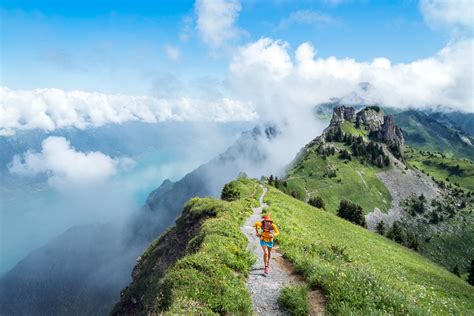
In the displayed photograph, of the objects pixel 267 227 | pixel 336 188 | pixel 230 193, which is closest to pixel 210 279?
pixel 267 227

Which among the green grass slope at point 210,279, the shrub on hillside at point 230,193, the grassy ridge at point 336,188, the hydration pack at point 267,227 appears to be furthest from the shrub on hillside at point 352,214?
the hydration pack at point 267,227

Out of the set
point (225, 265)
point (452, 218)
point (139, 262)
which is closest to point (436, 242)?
point (452, 218)

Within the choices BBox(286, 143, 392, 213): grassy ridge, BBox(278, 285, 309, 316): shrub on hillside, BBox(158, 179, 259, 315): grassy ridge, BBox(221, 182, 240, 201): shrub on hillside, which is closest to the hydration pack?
BBox(158, 179, 259, 315): grassy ridge

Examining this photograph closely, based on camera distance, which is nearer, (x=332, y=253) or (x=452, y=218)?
Answer: (x=332, y=253)

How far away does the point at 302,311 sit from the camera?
12.7 meters

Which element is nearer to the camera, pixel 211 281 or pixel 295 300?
pixel 295 300

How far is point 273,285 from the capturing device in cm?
1588

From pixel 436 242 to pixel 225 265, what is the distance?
18010 cm

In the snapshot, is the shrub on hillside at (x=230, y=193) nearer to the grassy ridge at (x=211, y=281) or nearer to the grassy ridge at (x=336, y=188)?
the grassy ridge at (x=211, y=281)

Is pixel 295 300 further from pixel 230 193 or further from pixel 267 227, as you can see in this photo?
pixel 230 193

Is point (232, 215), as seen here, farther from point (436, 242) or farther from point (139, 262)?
point (436, 242)

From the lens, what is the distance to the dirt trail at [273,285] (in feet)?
43.6

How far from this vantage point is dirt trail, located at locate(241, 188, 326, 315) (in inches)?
523

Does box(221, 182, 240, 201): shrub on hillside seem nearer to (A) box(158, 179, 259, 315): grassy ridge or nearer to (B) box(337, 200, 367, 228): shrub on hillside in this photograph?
(A) box(158, 179, 259, 315): grassy ridge
